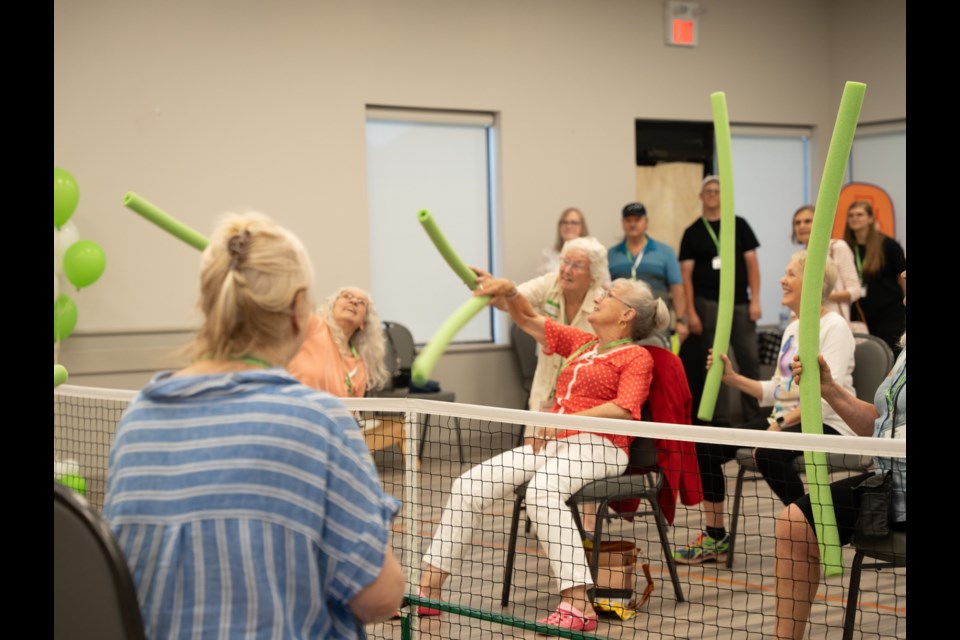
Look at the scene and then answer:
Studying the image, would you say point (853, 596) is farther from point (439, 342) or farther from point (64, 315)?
point (64, 315)

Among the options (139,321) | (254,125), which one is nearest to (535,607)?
(139,321)

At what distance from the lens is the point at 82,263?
251 inches

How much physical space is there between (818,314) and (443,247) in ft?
4.45

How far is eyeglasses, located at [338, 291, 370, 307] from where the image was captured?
5.00m

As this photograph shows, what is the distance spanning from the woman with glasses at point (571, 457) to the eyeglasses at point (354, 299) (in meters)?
0.73

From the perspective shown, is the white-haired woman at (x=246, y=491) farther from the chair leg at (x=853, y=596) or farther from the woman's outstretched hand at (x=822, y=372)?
the woman's outstretched hand at (x=822, y=372)

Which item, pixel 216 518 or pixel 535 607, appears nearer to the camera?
pixel 216 518

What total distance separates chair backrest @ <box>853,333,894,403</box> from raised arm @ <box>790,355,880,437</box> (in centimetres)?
90

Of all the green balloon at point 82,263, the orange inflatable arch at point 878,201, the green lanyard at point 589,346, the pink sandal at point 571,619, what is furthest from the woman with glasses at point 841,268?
the green balloon at point 82,263

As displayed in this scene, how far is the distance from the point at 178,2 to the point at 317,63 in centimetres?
101

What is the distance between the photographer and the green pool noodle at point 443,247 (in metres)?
3.82
